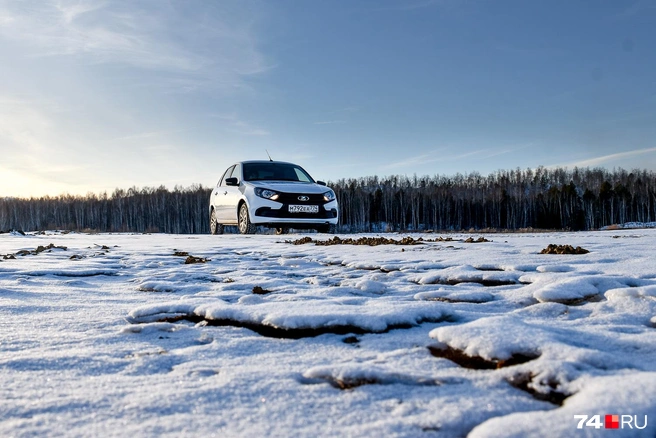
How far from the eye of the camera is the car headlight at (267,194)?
8.77 metres

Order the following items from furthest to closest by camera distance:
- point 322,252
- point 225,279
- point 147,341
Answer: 1. point 322,252
2. point 225,279
3. point 147,341

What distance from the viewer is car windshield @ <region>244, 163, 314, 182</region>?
9.84 meters

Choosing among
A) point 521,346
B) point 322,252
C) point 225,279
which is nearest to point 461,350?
point 521,346

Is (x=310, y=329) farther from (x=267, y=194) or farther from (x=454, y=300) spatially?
(x=267, y=194)

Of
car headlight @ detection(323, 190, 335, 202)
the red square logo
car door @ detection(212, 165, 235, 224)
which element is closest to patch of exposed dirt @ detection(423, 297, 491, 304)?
the red square logo

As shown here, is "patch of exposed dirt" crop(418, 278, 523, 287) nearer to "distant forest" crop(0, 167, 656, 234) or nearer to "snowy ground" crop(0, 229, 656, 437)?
"snowy ground" crop(0, 229, 656, 437)

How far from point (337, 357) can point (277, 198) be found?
7.24m

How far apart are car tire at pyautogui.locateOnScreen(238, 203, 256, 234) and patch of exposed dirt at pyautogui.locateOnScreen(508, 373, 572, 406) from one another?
800 cm

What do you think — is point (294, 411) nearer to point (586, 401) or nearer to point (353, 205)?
point (586, 401)

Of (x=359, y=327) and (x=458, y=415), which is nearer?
(x=458, y=415)

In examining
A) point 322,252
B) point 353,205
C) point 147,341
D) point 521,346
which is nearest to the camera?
point 521,346

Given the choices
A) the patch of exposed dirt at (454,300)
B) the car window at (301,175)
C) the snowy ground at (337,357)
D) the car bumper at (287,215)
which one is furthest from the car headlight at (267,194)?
the patch of exposed dirt at (454,300)

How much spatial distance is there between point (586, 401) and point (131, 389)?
116 centimetres

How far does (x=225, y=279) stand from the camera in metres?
3.56
